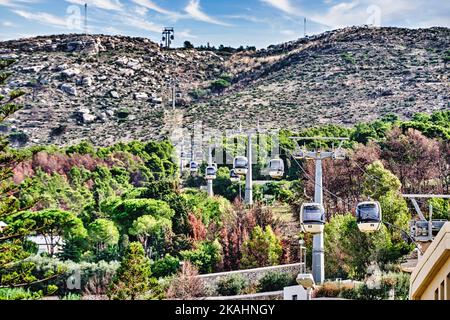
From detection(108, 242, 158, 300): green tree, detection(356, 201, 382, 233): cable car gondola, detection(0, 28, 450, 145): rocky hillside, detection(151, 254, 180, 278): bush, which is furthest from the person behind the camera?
detection(0, 28, 450, 145): rocky hillside

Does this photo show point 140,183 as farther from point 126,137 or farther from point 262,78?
point 262,78

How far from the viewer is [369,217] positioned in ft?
24.1

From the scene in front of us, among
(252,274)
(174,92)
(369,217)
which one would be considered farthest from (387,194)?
(174,92)

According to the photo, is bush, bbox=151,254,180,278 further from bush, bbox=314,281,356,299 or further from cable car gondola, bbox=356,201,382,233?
cable car gondola, bbox=356,201,382,233

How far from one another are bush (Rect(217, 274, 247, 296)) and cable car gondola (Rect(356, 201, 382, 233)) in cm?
613

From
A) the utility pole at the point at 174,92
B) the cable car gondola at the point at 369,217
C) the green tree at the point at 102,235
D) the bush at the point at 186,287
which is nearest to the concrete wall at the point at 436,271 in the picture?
the cable car gondola at the point at 369,217

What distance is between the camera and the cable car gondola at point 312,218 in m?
8.86

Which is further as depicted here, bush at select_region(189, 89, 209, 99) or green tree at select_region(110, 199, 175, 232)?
bush at select_region(189, 89, 209, 99)

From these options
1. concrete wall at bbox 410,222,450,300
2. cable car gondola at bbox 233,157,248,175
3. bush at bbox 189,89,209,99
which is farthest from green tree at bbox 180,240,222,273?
concrete wall at bbox 410,222,450,300

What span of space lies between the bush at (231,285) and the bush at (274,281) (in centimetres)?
26

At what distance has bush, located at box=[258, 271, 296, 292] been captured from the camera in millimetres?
13719

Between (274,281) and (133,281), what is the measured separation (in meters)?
2.19

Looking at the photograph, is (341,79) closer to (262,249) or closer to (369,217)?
(262,249)

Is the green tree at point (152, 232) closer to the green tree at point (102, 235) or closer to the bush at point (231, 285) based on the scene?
the green tree at point (102, 235)
